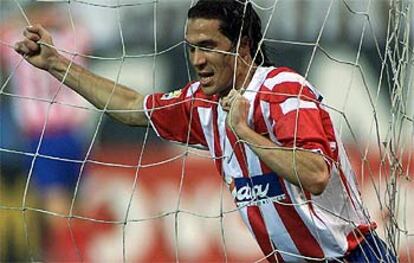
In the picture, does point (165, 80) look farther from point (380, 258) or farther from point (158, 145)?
point (380, 258)

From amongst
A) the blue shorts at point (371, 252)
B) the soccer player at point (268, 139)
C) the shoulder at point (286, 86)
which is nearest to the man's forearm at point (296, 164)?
the soccer player at point (268, 139)

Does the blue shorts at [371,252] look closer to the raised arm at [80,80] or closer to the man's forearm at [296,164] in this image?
the man's forearm at [296,164]

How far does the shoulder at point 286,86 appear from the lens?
202 cm

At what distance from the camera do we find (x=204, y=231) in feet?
10.4

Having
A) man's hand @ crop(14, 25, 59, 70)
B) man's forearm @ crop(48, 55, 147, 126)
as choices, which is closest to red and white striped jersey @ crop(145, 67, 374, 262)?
man's forearm @ crop(48, 55, 147, 126)

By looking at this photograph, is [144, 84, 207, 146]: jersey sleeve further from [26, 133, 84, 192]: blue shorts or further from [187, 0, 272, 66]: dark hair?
[26, 133, 84, 192]: blue shorts

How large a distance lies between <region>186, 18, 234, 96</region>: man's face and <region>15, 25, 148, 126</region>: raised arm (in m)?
0.24

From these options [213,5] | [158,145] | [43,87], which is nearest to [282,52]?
[158,145]

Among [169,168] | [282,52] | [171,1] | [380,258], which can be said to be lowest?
[380,258]

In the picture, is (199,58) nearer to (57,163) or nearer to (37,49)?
(37,49)

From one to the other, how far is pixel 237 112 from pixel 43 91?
131 cm

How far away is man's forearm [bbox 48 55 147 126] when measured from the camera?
89.3 inches

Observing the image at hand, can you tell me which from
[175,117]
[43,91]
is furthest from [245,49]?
[43,91]

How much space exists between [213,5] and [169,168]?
1.11 metres
